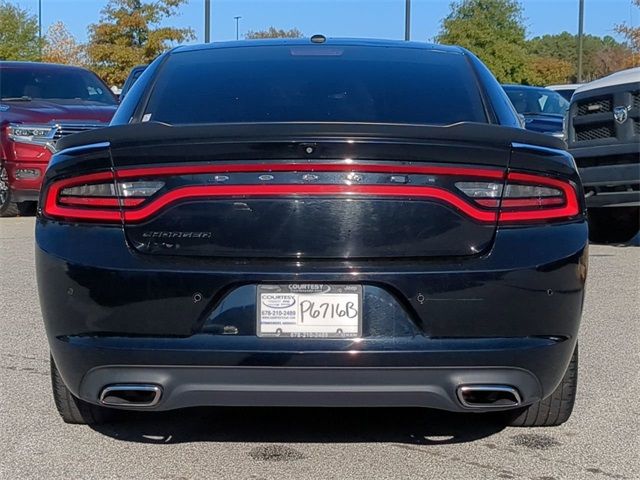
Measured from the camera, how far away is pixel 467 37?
44.6 m

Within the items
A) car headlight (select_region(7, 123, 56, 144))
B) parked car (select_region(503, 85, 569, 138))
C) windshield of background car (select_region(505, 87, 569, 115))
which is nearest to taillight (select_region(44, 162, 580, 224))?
car headlight (select_region(7, 123, 56, 144))

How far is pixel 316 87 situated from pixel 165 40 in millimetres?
35705

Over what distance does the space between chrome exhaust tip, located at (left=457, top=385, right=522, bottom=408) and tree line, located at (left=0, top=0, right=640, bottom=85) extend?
101 ft

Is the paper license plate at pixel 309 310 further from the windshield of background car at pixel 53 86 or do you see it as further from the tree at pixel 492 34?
the tree at pixel 492 34

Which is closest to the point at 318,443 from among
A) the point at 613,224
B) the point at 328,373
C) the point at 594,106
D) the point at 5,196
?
the point at 328,373

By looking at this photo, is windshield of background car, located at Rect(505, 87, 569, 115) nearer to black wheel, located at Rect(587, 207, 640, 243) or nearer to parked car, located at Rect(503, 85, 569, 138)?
parked car, located at Rect(503, 85, 569, 138)

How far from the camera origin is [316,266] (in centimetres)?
344

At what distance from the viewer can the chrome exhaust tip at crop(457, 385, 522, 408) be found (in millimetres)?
3492

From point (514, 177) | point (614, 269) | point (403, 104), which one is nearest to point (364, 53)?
point (403, 104)

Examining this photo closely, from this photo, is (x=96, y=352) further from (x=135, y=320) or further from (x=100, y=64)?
(x=100, y=64)

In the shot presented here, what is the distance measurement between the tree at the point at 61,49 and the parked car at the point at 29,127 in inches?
1563

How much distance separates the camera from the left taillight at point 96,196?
3.52m

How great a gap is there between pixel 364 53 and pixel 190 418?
5.77ft

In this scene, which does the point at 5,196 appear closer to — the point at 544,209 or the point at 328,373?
the point at 328,373
